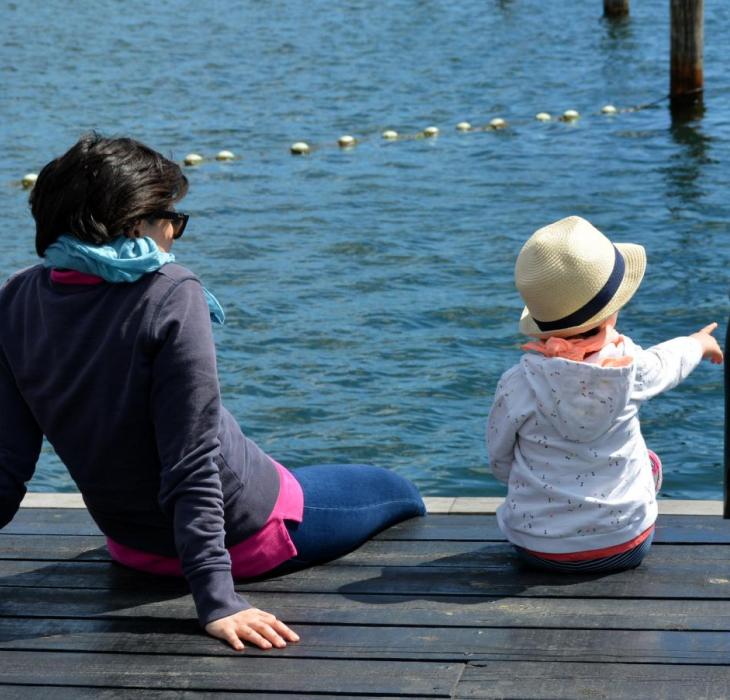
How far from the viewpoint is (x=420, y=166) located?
14883 millimetres

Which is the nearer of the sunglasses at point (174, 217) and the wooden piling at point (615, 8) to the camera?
the sunglasses at point (174, 217)

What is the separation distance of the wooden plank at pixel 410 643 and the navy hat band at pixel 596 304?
0.73 metres

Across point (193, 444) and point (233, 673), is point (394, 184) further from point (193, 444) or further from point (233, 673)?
point (233, 673)

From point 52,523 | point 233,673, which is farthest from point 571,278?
point 52,523

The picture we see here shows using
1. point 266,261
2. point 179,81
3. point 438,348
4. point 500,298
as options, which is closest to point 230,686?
point 438,348

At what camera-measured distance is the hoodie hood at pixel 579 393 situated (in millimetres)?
3285

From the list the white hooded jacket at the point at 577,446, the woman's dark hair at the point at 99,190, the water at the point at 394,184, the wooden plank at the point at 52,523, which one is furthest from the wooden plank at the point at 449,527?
the water at the point at 394,184

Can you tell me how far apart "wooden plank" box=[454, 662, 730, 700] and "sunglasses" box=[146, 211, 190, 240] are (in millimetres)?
1191

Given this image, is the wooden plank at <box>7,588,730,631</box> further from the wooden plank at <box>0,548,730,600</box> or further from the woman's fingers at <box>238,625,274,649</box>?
the woman's fingers at <box>238,625,274,649</box>

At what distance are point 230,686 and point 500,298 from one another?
739cm

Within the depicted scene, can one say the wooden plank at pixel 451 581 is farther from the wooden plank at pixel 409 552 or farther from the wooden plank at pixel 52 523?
the wooden plank at pixel 52 523

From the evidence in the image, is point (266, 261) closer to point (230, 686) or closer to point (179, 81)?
point (230, 686)

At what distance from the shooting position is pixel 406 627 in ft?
10.5

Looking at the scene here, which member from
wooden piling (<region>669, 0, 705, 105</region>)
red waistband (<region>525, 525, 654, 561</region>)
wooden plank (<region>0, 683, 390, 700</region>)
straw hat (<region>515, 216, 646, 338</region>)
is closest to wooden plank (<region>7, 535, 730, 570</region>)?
red waistband (<region>525, 525, 654, 561</region>)
